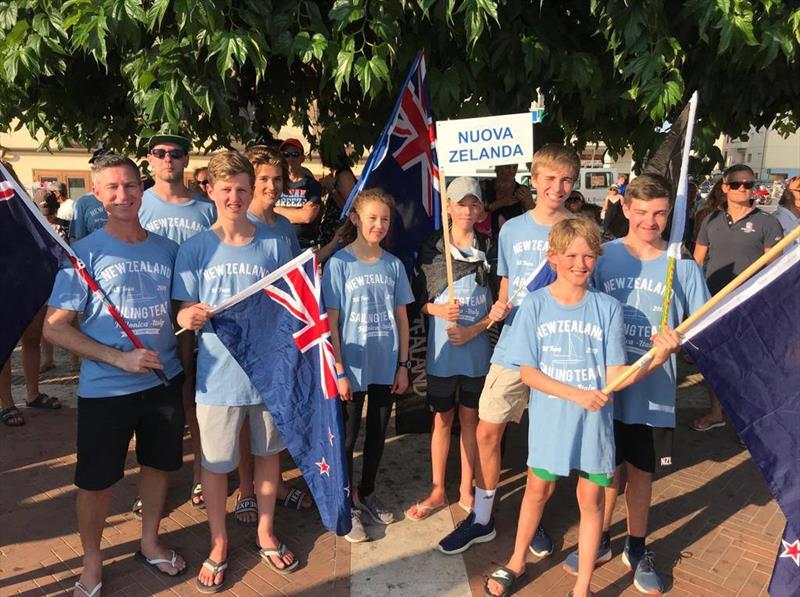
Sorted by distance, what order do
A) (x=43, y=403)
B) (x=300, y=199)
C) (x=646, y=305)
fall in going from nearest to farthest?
(x=646, y=305), (x=300, y=199), (x=43, y=403)

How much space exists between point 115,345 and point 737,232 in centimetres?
459

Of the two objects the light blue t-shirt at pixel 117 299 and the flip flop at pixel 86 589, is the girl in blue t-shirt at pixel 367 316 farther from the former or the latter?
the flip flop at pixel 86 589

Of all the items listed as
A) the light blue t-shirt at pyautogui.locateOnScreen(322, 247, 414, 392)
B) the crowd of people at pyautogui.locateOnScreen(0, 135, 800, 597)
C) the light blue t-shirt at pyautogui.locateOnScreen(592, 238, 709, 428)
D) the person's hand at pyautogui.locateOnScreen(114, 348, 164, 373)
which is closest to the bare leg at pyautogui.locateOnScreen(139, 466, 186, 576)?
the crowd of people at pyautogui.locateOnScreen(0, 135, 800, 597)

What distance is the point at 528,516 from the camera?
3182mm

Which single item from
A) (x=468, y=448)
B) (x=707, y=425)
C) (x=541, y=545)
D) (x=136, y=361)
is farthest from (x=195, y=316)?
(x=707, y=425)

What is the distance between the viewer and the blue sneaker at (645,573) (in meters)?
3.24

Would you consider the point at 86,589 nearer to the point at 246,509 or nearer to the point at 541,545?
the point at 246,509

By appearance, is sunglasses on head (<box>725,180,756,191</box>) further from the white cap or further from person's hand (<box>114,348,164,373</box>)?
person's hand (<box>114,348,164,373</box>)

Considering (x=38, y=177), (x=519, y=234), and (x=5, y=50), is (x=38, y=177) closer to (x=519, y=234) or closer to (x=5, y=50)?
(x=5, y=50)

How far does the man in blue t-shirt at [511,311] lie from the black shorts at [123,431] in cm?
159

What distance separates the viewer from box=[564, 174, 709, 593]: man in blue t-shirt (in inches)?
123

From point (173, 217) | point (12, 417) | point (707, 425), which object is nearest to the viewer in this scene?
point (173, 217)

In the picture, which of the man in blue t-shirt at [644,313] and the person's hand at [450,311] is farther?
the person's hand at [450,311]

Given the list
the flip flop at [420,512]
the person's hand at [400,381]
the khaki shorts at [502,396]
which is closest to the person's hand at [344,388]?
the person's hand at [400,381]
